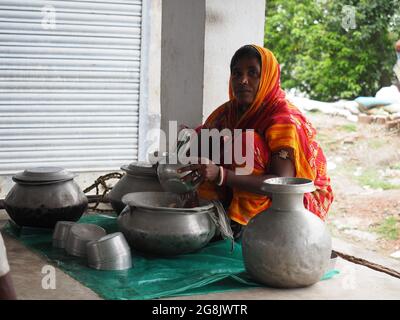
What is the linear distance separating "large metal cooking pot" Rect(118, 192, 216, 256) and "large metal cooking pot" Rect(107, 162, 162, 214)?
21.8 inches

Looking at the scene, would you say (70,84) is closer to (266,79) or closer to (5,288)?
(266,79)

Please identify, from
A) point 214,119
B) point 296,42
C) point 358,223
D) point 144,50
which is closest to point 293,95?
point 296,42

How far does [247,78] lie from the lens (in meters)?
3.52

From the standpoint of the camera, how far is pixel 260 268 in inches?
109

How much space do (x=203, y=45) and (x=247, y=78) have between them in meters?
0.87

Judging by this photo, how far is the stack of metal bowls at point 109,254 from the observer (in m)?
2.99

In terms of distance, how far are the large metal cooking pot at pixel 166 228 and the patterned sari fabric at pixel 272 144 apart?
32cm

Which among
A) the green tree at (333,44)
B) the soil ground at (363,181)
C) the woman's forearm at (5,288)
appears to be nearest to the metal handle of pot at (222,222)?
the woman's forearm at (5,288)

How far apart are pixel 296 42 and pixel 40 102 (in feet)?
25.1

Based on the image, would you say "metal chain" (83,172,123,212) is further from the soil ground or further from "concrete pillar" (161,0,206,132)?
the soil ground

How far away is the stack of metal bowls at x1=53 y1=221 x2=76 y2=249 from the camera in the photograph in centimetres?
333

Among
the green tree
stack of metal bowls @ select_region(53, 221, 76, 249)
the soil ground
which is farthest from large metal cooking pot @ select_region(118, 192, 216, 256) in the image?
the green tree

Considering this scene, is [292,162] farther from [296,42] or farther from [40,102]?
[296,42]

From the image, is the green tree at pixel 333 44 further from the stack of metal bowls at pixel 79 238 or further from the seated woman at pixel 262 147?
the stack of metal bowls at pixel 79 238
